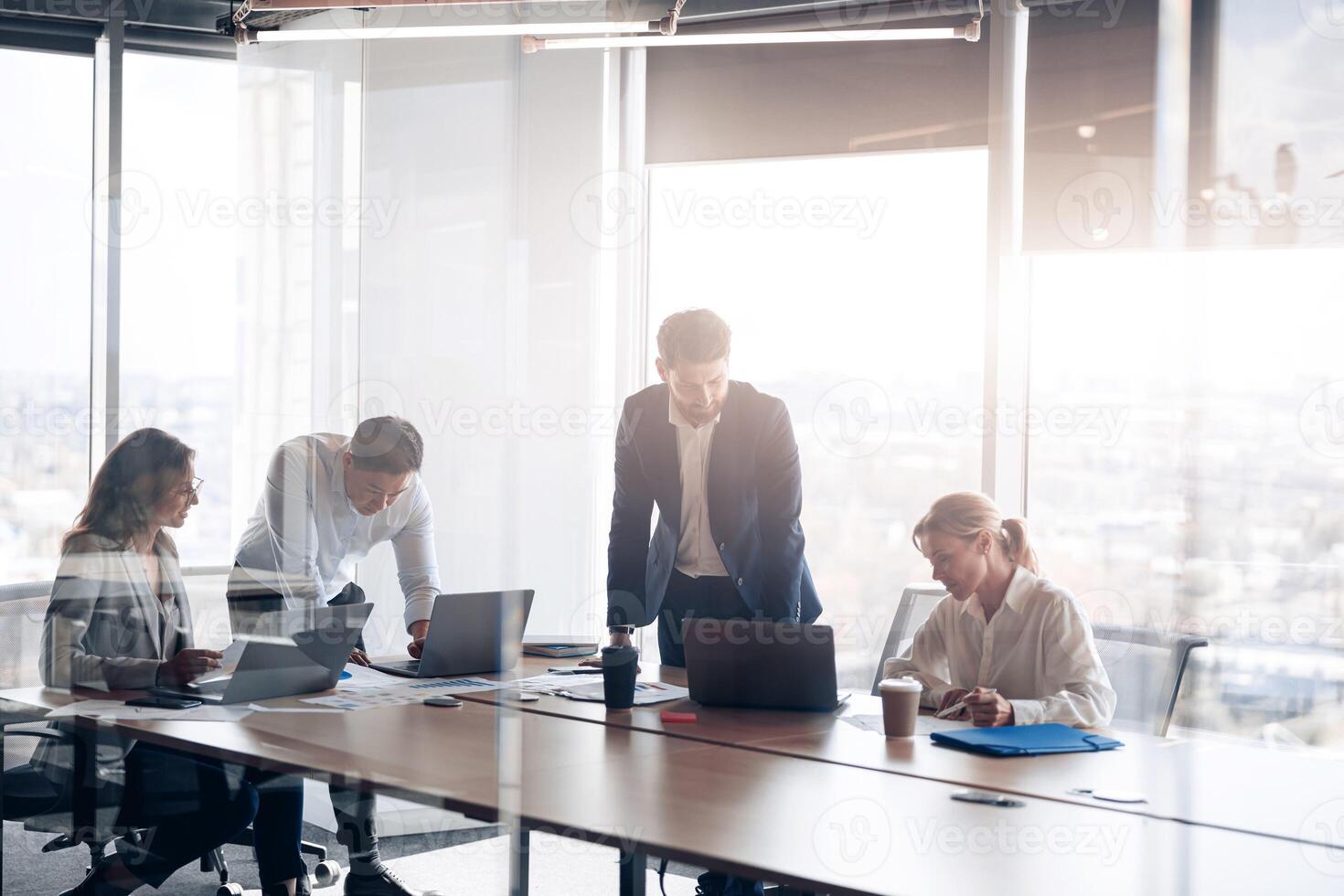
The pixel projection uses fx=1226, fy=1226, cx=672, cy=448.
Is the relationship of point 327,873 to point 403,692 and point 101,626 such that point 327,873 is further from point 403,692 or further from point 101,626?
point 403,692

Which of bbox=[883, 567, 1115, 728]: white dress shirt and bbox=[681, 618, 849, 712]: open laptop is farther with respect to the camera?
bbox=[681, 618, 849, 712]: open laptop

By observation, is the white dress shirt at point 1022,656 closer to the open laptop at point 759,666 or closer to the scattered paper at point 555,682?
the open laptop at point 759,666

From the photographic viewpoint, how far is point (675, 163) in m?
4.75

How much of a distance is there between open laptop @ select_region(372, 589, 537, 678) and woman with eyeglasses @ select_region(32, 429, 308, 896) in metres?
0.70

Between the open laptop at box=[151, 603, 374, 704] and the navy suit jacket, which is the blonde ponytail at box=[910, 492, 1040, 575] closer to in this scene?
the navy suit jacket

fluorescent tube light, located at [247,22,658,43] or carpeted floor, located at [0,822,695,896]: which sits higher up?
fluorescent tube light, located at [247,22,658,43]

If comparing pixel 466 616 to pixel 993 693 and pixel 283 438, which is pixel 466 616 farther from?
pixel 993 693

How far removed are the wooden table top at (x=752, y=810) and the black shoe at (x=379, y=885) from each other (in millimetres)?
132

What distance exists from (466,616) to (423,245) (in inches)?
40.0

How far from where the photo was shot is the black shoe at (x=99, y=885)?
1.92 meters

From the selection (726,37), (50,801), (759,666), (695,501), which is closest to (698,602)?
(695,501)

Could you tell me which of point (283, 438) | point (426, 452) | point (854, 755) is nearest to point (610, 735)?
point (854, 755)

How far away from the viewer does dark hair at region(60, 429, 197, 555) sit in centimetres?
193

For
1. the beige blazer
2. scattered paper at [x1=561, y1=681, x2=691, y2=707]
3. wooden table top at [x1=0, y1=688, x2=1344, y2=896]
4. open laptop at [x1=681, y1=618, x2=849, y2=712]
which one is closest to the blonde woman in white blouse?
open laptop at [x1=681, y1=618, x2=849, y2=712]
